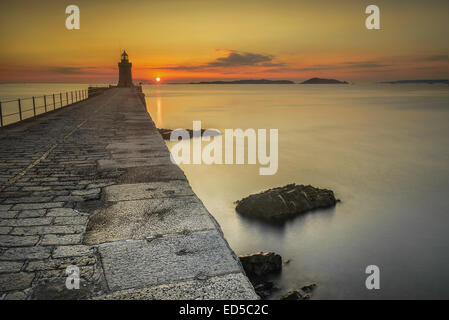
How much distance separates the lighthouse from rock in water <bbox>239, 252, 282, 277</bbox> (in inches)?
2095

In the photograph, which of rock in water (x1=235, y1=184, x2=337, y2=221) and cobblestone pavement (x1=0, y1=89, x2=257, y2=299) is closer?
cobblestone pavement (x1=0, y1=89, x2=257, y2=299)

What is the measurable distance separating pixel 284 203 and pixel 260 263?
11.3 feet

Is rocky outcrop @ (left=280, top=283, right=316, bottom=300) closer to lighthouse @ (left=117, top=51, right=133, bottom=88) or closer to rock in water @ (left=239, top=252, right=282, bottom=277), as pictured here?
rock in water @ (left=239, top=252, right=282, bottom=277)

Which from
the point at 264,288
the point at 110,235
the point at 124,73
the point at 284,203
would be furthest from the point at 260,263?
the point at 124,73

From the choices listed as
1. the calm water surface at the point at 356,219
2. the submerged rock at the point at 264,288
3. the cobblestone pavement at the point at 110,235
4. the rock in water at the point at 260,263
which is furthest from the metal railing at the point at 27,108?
the submerged rock at the point at 264,288

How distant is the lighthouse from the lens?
5575cm

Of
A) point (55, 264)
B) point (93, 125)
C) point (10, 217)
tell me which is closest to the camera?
point (55, 264)

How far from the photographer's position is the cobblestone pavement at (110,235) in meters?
1.85

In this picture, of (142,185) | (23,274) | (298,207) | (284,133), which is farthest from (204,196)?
(284,133)

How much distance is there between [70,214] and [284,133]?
2834 cm

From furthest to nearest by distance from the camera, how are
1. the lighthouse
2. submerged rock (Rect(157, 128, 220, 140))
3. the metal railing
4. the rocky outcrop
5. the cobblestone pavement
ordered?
1. the lighthouse
2. submerged rock (Rect(157, 128, 220, 140))
3. the metal railing
4. the rocky outcrop
5. the cobblestone pavement

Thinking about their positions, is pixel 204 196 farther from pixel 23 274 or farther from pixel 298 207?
pixel 23 274

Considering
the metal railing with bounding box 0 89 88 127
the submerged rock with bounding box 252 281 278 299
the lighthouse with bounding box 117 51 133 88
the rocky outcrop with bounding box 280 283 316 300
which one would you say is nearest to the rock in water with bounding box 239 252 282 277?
the submerged rock with bounding box 252 281 278 299
